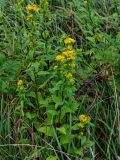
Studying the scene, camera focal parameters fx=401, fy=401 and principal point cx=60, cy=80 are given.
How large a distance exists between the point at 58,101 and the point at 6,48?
913mm

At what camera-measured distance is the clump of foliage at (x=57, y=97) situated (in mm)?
2457

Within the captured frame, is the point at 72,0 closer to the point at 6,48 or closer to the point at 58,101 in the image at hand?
the point at 6,48

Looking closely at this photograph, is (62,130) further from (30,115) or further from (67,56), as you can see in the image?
(67,56)

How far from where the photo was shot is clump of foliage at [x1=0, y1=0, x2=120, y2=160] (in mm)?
2457

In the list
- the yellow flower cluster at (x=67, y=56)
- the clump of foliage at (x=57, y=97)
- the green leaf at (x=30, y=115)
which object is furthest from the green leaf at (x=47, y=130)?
the yellow flower cluster at (x=67, y=56)

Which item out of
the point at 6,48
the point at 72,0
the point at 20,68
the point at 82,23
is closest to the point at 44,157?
the point at 20,68

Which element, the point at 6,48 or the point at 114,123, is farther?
the point at 6,48

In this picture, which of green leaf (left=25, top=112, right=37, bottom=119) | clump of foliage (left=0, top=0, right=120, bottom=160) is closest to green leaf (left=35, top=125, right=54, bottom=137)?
clump of foliage (left=0, top=0, right=120, bottom=160)

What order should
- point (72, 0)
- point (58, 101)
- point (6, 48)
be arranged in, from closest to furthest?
point (58, 101) < point (6, 48) < point (72, 0)

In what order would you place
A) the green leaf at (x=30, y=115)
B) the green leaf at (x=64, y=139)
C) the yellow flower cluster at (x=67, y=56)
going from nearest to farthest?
the yellow flower cluster at (x=67, y=56)
the green leaf at (x=64, y=139)
the green leaf at (x=30, y=115)

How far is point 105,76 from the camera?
9.29ft

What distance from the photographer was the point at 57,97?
2461mm

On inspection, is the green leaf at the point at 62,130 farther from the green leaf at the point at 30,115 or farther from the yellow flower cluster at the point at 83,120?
the green leaf at the point at 30,115

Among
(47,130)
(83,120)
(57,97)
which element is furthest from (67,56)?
(47,130)
